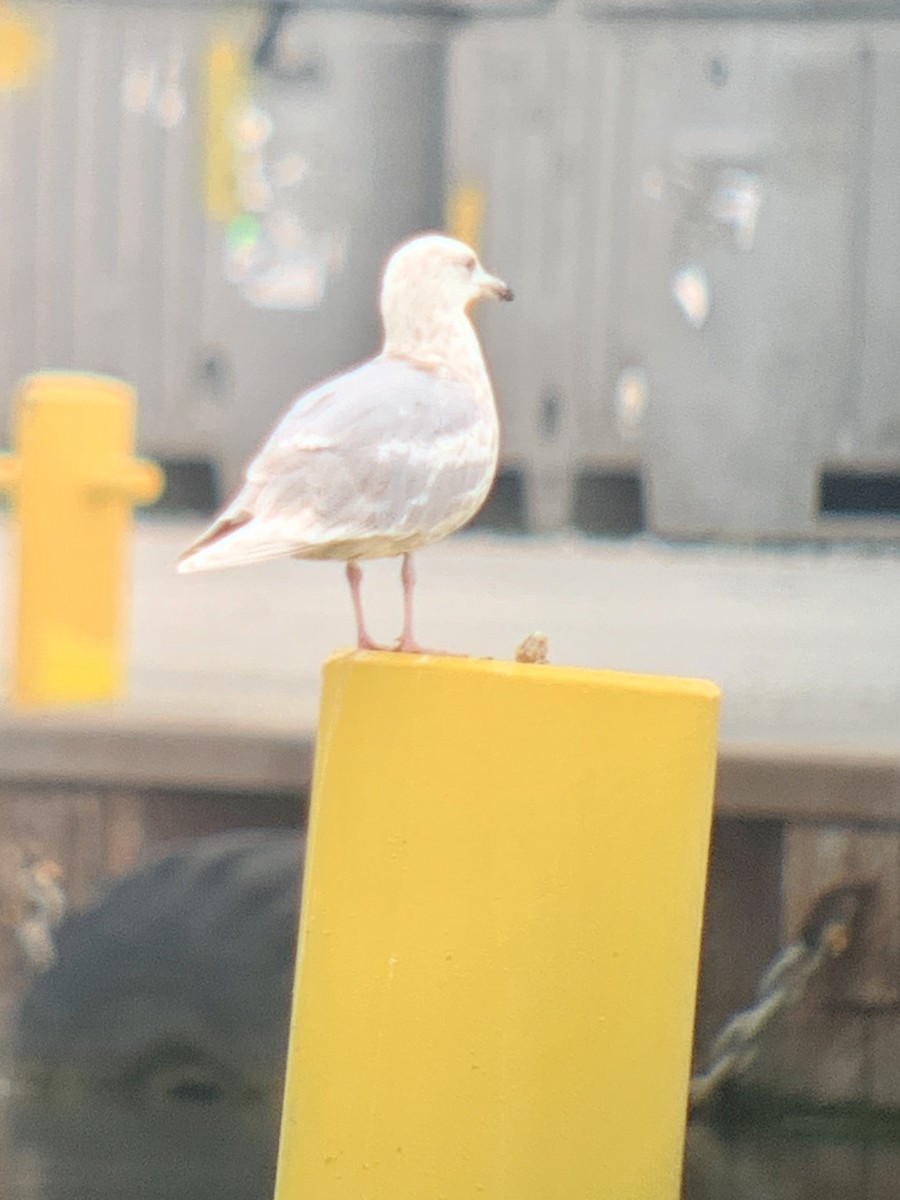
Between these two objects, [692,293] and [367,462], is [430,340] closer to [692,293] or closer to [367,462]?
[367,462]

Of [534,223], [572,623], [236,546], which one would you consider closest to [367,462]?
[236,546]

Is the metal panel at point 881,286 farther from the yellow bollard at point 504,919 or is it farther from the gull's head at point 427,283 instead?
the yellow bollard at point 504,919

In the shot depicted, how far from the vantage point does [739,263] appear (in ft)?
30.6

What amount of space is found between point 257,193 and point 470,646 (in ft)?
14.1

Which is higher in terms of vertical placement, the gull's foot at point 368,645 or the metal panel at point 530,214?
the metal panel at point 530,214

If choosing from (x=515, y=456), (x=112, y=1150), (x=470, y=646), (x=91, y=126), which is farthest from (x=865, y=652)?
(x=91, y=126)

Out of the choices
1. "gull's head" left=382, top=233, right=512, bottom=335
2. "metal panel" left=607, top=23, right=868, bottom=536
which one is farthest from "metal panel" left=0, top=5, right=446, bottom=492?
"gull's head" left=382, top=233, right=512, bottom=335

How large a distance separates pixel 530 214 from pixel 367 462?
701 cm

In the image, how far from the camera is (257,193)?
31.8ft

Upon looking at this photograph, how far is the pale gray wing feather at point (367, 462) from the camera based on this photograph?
264 centimetres

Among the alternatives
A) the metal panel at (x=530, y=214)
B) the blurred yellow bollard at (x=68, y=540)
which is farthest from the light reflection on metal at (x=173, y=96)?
the blurred yellow bollard at (x=68, y=540)

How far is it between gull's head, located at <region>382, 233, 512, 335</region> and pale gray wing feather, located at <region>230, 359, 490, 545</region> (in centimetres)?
14

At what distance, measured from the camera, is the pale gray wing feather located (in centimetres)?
264

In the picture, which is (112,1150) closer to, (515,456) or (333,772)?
(333,772)
